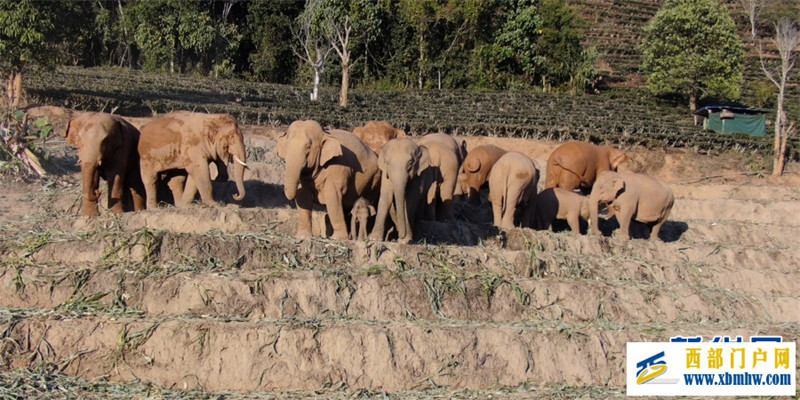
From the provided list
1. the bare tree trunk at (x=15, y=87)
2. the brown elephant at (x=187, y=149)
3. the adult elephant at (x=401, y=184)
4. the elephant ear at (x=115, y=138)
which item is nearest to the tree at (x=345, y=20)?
the bare tree trunk at (x=15, y=87)

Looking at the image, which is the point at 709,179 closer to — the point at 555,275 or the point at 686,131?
the point at 686,131

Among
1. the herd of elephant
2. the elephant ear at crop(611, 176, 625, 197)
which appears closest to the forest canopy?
the herd of elephant

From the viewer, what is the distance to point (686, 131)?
46.2 meters

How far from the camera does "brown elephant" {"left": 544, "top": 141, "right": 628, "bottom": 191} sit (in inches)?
946

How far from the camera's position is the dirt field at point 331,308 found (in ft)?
35.0

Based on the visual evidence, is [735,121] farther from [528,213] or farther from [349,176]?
[349,176]

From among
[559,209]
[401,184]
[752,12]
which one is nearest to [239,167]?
[401,184]

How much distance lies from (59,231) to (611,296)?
311 inches

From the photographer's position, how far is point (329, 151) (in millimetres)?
14789

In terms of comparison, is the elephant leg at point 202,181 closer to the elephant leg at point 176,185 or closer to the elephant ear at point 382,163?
the elephant leg at point 176,185

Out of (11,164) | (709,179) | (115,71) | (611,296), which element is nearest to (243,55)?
(115,71)

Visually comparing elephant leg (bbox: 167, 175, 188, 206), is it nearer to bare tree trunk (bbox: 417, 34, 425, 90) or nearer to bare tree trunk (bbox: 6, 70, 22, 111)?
bare tree trunk (bbox: 6, 70, 22, 111)

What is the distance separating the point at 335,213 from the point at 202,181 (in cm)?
344

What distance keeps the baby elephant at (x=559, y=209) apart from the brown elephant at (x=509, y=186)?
1132mm
